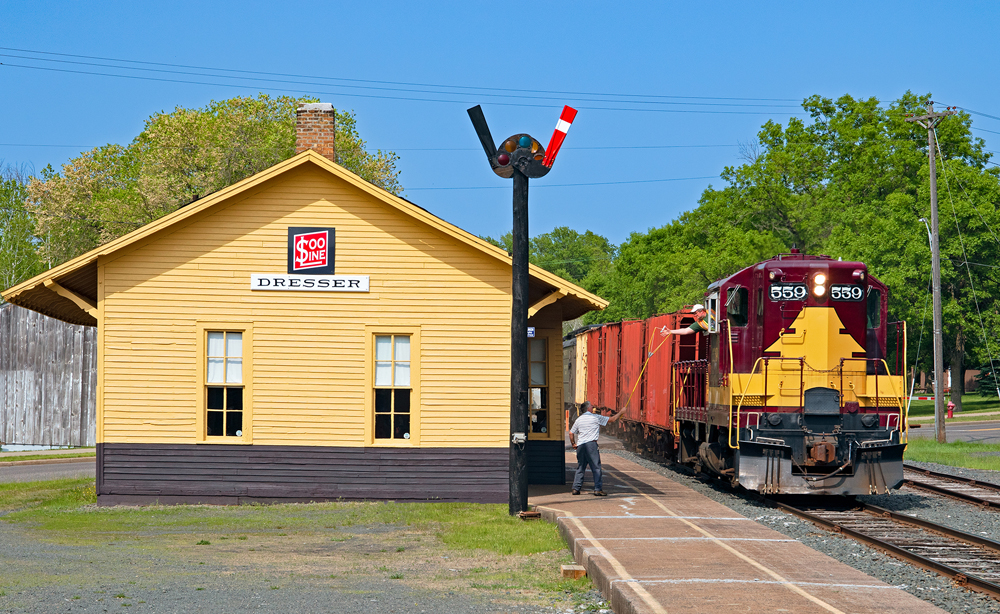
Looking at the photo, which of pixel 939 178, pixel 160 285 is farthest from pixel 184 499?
pixel 939 178

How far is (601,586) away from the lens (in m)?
9.20

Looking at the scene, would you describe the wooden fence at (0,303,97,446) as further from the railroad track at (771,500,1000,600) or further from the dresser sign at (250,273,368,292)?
the railroad track at (771,500,1000,600)

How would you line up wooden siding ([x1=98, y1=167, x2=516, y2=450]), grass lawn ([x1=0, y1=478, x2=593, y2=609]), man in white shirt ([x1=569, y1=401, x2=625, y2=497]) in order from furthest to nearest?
man in white shirt ([x1=569, y1=401, x2=625, y2=497]), wooden siding ([x1=98, y1=167, x2=516, y2=450]), grass lawn ([x1=0, y1=478, x2=593, y2=609])

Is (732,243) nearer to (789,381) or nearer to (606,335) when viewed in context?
(606,335)

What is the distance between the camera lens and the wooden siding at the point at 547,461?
18.9 m

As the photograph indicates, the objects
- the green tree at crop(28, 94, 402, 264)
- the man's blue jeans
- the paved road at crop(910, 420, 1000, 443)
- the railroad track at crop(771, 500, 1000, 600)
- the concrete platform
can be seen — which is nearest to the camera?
the concrete platform

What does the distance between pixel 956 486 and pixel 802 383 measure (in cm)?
591

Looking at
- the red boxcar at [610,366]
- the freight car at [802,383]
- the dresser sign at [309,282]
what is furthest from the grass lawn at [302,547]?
the red boxcar at [610,366]

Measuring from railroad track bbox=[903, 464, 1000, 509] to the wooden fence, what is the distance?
23539mm

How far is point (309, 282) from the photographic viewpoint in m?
16.3

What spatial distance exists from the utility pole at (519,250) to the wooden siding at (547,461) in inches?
164

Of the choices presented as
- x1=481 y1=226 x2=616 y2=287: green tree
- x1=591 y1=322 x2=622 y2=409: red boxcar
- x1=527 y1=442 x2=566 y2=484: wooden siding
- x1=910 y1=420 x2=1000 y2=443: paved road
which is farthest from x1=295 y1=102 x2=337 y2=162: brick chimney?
x1=481 y1=226 x2=616 y2=287: green tree

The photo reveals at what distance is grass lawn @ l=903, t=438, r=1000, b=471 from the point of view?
25203 millimetres

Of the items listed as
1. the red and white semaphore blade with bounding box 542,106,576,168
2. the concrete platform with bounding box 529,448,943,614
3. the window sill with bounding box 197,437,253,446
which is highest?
the red and white semaphore blade with bounding box 542,106,576,168
